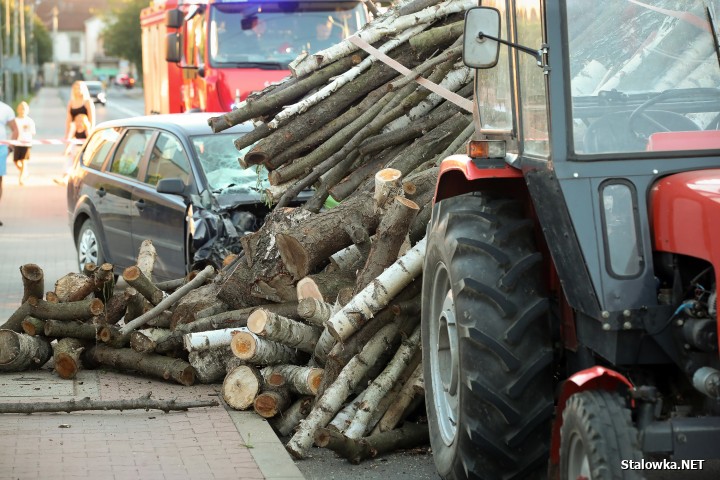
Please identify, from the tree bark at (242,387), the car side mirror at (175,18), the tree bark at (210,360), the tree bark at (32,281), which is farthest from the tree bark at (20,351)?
the car side mirror at (175,18)

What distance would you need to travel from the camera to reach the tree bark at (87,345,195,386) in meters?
8.73

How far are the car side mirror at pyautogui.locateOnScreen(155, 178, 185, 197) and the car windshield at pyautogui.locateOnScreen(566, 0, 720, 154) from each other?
6.41 metres

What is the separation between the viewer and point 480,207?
5.88m

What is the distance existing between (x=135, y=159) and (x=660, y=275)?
8.52 m

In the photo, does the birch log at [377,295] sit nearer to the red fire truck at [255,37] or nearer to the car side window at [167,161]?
the car side window at [167,161]

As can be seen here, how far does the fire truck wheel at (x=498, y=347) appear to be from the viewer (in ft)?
17.3

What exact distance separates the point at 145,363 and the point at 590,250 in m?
4.70

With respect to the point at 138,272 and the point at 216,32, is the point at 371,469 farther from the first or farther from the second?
the point at 216,32

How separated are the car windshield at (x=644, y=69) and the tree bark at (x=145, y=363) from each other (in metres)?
4.29

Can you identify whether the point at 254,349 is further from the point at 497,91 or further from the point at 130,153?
the point at 130,153

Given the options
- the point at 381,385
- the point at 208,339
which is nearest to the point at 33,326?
the point at 208,339

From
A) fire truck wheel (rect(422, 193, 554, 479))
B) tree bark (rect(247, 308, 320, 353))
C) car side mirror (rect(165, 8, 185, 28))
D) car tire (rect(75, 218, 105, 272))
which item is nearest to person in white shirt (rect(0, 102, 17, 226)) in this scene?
car side mirror (rect(165, 8, 185, 28))

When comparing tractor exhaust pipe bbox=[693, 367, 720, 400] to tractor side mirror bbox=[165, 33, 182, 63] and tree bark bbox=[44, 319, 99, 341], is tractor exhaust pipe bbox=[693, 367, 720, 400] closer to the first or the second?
tree bark bbox=[44, 319, 99, 341]

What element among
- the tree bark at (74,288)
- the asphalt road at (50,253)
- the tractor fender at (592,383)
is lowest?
the asphalt road at (50,253)
